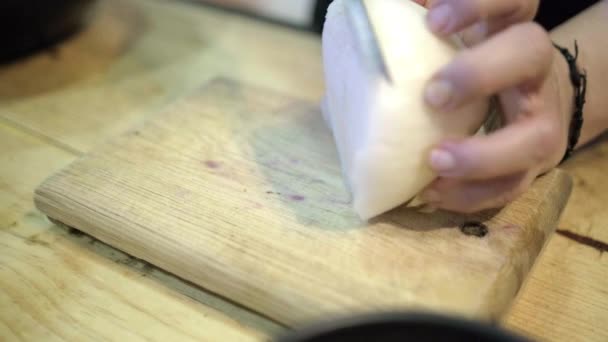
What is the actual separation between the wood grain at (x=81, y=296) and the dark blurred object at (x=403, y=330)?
173 millimetres

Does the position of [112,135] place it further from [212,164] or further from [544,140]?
[544,140]

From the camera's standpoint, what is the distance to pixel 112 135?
764 millimetres

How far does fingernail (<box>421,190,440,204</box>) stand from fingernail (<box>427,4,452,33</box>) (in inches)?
6.0

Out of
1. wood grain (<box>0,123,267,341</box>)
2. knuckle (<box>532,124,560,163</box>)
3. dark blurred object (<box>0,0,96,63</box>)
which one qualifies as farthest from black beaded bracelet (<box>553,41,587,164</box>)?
dark blurred object (<box>0,0,96,63</box>)

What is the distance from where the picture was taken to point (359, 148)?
0.49 m

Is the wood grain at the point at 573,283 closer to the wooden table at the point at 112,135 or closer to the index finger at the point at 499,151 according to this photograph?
the wooden table at the point at 112,135

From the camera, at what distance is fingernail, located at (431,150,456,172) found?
47 cm

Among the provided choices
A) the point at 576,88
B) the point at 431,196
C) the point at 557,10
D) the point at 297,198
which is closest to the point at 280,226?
the point at 297,198

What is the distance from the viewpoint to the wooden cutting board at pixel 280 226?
48cm

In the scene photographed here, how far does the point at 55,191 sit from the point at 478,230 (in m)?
0.45

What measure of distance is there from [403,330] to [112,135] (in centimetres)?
56

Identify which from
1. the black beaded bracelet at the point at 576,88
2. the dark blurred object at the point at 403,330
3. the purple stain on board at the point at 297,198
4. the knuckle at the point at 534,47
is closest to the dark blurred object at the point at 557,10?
the black beaded bracelet at the point at 576,88

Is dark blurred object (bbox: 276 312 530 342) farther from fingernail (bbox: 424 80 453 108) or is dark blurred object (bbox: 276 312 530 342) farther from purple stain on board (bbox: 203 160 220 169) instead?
purple stain on board (bbox: 203 160 220 169)

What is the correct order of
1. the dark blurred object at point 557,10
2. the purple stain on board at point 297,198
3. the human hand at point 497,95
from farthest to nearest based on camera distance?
the dark blurred object at point 557,10 < the purple stain on board at point 297,198 < the human hand at point 497,95
